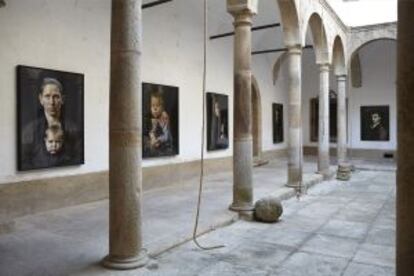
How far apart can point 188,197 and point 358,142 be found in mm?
13822

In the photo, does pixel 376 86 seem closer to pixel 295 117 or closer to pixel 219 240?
pixel 295 117

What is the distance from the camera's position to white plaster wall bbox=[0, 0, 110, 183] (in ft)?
21.9

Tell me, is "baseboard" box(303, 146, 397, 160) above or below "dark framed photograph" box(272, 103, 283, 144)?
below

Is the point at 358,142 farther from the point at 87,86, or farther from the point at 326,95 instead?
the point at 87,86

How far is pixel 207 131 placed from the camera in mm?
12391

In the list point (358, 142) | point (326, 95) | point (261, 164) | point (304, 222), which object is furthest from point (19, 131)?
point (358, 142)

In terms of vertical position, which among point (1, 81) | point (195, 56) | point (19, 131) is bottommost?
point (19, 131)

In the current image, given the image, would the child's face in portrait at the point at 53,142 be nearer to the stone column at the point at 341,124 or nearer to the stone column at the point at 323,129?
the stone column at the point at 323,129

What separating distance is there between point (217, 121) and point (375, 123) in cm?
1011

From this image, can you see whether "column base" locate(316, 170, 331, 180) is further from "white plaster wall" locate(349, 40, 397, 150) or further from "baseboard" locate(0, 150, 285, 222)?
"white plaster wall" locate(349, 40, 397, 150)

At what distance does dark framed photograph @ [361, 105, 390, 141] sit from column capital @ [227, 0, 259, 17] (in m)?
14.3

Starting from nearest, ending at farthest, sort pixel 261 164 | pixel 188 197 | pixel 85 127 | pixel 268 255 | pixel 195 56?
pixel 268 255 < pixel 85 127 < pixel 188 197 < pixel 195 56 < pixel 261 164

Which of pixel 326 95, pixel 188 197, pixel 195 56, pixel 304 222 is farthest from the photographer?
pixel 326 95

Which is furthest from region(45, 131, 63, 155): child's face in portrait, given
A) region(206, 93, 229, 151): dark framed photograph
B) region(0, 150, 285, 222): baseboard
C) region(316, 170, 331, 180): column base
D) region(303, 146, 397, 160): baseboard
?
region(303, 146, 397, 160): baseboard
